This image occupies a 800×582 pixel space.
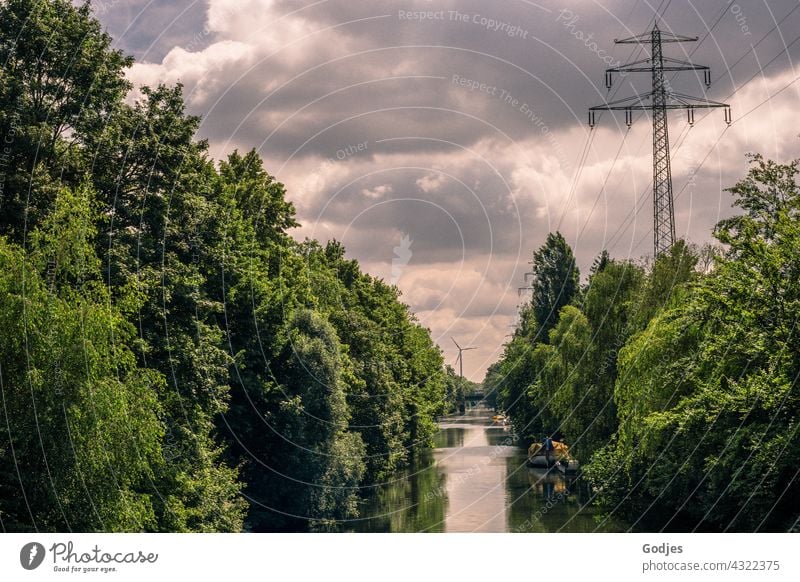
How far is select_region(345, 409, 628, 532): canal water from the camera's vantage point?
57750 mm

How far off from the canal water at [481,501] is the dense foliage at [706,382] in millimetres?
4180

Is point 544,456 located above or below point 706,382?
below

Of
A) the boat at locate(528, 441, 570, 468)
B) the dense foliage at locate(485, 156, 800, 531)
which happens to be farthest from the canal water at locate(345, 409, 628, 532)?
the dense foliage at locate(485, 156, 800, 531)

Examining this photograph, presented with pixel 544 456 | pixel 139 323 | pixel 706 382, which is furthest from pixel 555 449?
pixel 139 323

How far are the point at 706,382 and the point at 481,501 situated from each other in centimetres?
3246

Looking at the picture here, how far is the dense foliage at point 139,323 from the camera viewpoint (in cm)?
3130

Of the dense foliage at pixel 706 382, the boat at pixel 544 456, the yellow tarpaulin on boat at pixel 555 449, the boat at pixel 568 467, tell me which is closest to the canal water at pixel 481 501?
the boat at pixel 568 467

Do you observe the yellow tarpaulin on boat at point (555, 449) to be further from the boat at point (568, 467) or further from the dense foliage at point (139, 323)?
the dense foliage at point (139, 323)

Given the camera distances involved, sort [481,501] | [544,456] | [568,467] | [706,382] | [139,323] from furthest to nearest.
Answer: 1. [544,456]
2. [568,467]
3. [481,501]
4. [139,323]
5. [706,382]

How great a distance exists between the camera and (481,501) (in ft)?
228

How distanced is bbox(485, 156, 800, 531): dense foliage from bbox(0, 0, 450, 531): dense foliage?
16745 mm

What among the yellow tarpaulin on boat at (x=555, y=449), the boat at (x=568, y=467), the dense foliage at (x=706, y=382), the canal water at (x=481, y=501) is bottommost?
the canal water at (x=481, y=501)

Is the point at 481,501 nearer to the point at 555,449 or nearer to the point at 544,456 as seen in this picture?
the point at 555,449
